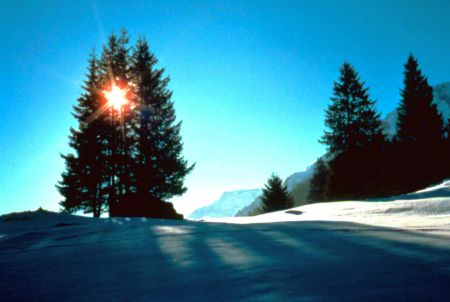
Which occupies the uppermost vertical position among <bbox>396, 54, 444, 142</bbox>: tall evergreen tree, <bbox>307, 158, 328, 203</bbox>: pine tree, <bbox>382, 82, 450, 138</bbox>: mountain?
<bbox>382, 82, 450, 138</bbox>: mountain

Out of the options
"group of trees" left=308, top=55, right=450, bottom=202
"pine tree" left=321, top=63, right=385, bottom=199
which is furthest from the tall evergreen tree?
"pine tree" left=321, top=63, right=385, bottom=199

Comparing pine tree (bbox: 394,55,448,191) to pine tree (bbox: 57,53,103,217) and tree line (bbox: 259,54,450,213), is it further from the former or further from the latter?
pine tree (bbox: 57,53,103,217)

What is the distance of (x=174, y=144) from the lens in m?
15.9

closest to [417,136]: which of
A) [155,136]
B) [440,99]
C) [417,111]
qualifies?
[417,111]

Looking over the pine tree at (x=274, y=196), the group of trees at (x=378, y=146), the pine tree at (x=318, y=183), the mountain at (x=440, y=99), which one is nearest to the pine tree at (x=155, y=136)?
the pine tree at (x=274, y=196)

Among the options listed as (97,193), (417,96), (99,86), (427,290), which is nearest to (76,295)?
(427,290)

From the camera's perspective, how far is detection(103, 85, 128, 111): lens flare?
1609 cm

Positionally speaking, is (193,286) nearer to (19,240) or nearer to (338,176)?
(19,240)

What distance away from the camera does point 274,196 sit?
824 inches

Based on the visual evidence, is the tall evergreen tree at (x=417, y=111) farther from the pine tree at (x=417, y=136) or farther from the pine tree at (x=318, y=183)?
the pine tree at (x=318, y=183)

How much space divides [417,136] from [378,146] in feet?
12.9

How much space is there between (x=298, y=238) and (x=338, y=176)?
57.3 ft

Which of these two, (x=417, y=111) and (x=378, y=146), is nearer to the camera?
(x=378, y=146)

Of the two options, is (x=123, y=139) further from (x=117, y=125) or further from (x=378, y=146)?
(x=378, y=146)
